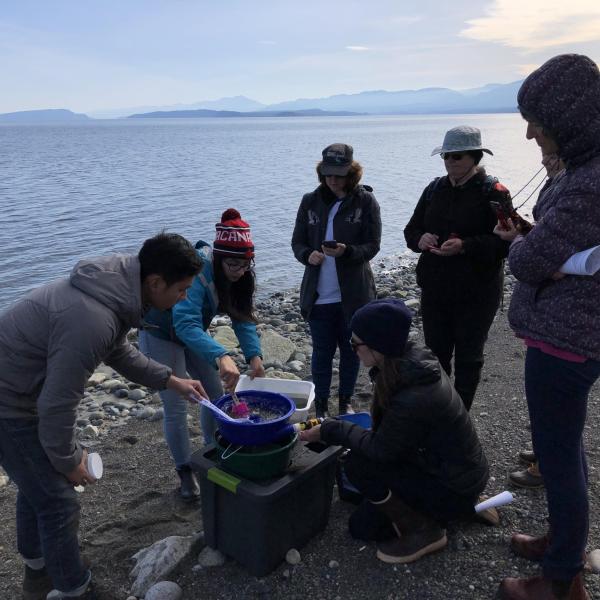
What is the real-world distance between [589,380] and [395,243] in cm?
1467

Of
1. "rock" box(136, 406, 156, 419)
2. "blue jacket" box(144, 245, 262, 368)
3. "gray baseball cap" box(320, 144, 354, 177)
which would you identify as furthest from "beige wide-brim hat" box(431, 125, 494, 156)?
"rock" box(136, 406, 156, 419)

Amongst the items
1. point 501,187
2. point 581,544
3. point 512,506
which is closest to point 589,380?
point 581,544

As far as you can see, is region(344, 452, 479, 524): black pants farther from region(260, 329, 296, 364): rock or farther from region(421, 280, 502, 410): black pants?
region(260, 329, 296, 364): rock

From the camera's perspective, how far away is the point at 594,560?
304cm

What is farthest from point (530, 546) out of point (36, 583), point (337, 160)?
point (337, 160)

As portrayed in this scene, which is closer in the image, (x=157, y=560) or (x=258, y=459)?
(x=258, y=459)

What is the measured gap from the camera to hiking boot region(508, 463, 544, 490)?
376 cm

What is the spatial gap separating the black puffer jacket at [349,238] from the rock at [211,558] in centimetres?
210

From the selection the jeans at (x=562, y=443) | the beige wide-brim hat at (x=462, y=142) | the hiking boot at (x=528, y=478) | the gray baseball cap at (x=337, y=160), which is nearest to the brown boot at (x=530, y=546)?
the jeans at (x=562, y=443)

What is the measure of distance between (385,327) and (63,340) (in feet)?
4.93

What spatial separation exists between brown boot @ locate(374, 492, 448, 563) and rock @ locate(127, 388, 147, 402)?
413 centimetres

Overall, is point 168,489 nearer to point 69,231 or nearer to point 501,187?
point 501,187

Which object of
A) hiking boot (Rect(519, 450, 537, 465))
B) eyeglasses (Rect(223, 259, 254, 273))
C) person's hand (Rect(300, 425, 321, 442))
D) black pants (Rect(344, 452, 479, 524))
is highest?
eyeglasses (Rect(223, 259, 254, 273))

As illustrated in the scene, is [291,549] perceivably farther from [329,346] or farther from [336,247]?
[336,247]
